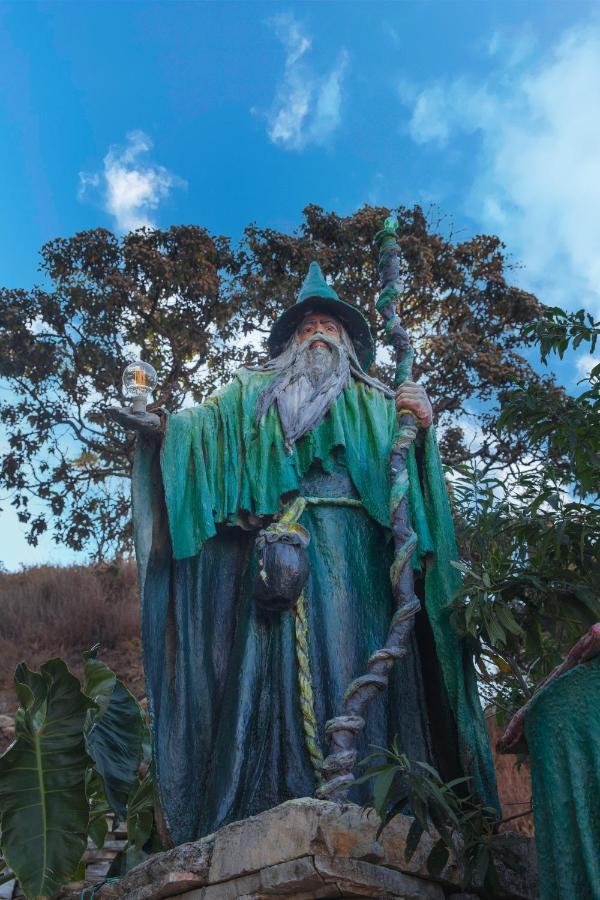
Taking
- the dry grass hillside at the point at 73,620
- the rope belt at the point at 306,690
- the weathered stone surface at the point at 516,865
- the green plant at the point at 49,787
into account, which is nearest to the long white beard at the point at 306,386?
the rope belt at the point at 306,690

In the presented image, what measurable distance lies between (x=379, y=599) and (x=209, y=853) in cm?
135

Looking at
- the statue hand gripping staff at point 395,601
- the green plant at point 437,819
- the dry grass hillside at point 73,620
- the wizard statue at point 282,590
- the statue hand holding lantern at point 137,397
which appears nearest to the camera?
the green plant at point 437,819

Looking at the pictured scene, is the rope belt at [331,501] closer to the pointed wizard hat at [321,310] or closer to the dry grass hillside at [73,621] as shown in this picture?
the pointed wizard hat at [321,310]

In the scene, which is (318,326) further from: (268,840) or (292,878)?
(292,878)

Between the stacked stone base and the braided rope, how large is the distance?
495 mm

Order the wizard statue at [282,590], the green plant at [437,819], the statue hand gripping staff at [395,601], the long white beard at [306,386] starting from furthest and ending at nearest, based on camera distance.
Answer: the long white beard at [306,386], the wizard statue at [282,590], the statue hand gripping staff at [395,601], the green plant at [437,819]

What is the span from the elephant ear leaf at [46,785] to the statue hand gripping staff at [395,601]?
1.19 metres

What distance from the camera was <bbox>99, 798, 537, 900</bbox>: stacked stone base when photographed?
3.19 m

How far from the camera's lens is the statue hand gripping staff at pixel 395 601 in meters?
3.69

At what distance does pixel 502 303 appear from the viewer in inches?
436

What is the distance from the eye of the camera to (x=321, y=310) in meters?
5.34

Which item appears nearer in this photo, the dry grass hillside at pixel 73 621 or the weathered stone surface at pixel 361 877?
the weathered stone surface at pixel 361 877

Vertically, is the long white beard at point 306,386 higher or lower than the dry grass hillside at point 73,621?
lower

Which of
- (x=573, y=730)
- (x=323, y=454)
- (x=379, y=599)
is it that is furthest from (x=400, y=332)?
(x=573, y=730)
